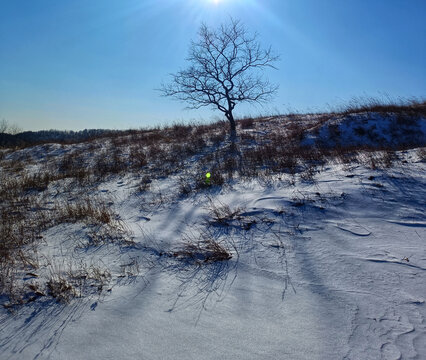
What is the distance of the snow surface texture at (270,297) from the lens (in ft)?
6.12

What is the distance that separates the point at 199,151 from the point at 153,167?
93.4 inches

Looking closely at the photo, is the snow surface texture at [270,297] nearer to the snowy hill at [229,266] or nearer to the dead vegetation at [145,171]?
the snowy hill at [229,266]

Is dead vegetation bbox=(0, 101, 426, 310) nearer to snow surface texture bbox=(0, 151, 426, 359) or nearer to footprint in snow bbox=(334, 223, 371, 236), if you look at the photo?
snow surface texture bbox=(0, 151, 426, 359)

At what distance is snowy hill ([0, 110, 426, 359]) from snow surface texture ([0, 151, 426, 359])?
0.5 inches

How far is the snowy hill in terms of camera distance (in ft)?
6.31

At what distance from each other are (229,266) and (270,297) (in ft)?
2.20

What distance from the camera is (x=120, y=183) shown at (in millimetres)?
7148

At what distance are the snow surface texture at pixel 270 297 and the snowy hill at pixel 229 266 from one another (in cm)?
1

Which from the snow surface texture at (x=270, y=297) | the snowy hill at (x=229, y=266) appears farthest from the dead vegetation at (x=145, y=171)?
the snow surface texture at (x=270, y=297)

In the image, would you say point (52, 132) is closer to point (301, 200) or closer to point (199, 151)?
point (199, 151)

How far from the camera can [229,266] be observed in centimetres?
296

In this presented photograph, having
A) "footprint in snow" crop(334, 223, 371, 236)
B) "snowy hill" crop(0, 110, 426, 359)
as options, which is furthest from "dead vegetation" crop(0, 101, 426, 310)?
"footprint in snow" crop(334, 223, 371, 236)

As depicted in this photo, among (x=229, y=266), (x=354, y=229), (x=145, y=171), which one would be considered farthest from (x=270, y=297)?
(x=145, y=171)

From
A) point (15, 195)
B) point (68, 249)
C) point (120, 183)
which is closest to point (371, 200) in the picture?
point (68, 249)
